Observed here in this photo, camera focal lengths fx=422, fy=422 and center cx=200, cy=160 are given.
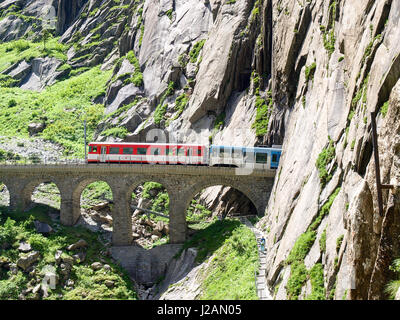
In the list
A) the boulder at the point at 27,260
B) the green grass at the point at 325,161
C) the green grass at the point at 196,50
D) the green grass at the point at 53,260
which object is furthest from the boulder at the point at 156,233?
the green grass at the point at 196,50

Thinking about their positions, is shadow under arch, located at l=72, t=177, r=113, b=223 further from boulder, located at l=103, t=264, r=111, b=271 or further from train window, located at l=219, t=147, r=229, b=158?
train window, located at l=219, t=147, r=229, b=158

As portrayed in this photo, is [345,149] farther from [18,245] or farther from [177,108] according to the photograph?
[177,108]

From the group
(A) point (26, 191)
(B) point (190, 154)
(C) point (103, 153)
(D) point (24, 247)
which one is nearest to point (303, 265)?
(B) point (190, 154)

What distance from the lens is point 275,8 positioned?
152ft

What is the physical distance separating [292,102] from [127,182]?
61.0 feet

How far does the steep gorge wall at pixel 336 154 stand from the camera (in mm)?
15180

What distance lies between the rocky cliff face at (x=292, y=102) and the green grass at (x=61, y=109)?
140 inches

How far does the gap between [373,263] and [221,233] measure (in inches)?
1028

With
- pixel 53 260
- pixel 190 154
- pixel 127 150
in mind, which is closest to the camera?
pixel 53 260

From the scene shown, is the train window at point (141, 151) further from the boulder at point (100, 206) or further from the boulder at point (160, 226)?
the boulder at point (100, 206)

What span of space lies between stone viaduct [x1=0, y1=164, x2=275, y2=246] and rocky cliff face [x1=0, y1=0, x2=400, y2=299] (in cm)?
472

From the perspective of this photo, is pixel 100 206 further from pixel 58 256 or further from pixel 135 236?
pixel 58 256

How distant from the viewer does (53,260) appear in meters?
39.1

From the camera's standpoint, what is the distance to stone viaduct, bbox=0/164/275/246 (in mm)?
41406
